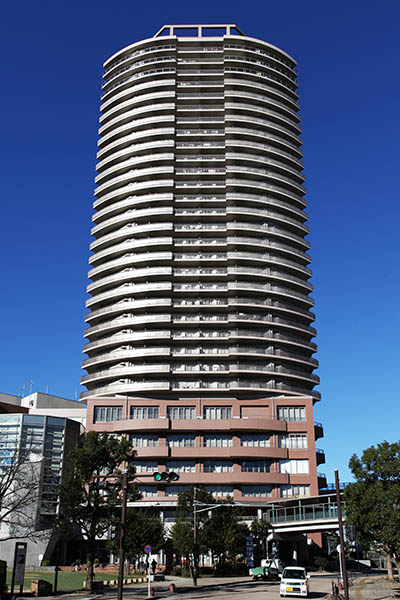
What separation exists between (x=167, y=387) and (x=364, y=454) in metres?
46.3

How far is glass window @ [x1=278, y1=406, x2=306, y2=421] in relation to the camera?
3871 inches

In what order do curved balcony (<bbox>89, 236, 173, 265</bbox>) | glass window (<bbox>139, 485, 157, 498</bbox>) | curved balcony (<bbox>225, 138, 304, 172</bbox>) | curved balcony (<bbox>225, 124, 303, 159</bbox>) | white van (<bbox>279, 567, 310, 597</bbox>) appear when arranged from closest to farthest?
white van (<bbox>279, 567, 310, 597</bbox>), glass window (<bbox>139, 485, 157, 498</bbox>), curved balcony (<bbox>89, 236, 173, 265</bbox>), curved balcony (<bbox>225, 138, 304, 172</bbox>), curved balcony (<bbox>225, 124, 303, 159</bbox>)

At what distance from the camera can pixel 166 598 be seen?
3991 centimetres

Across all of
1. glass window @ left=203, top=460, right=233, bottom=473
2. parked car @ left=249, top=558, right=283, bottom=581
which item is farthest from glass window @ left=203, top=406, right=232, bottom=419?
parked car @ left=249, top=558, right=283, bottom=581

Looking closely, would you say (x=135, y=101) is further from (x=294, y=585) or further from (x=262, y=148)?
(x=294, y=585)

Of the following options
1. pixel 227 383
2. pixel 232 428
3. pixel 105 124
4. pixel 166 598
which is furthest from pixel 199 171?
pixel 166 598

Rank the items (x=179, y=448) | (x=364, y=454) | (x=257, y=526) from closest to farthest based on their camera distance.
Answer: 1. (x=364, y=454)
2. (x=257, y=526)
3. (x=179, y=448)

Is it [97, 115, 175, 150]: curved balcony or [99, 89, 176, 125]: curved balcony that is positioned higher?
[99, 89, 176, 125]: curved balcony

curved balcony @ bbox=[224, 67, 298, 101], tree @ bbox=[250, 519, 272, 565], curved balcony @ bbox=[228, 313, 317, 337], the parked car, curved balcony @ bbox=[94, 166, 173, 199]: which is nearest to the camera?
the parked car

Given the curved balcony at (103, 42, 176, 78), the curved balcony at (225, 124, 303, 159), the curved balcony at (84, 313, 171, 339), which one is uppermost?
the curved balcony at (103, 42, 176, 78)

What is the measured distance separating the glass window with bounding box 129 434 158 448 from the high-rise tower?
0.18 metres

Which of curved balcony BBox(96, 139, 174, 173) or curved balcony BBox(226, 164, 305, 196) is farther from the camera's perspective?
curved balcony BBox(96, 139, 174, 173)

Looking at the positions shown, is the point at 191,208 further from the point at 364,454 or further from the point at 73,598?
the point at 73,598

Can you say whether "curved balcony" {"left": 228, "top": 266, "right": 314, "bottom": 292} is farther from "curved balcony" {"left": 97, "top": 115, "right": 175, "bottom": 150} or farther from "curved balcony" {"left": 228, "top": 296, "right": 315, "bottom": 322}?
"curved balcony" {"left": 97, "top": 115, "right": 175, "bottom": 150}
